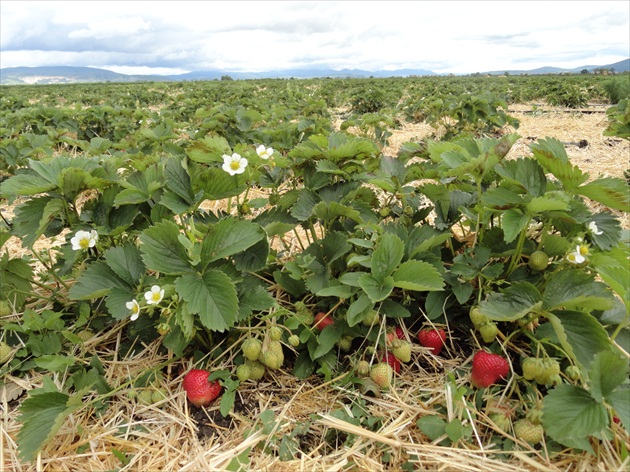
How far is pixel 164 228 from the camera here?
1562mm

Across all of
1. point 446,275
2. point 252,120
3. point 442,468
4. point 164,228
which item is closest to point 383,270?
point 446,275

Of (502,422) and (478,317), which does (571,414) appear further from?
(478,317)

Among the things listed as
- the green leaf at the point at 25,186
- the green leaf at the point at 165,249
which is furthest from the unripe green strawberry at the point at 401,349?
the green leaf at the point at 25,186

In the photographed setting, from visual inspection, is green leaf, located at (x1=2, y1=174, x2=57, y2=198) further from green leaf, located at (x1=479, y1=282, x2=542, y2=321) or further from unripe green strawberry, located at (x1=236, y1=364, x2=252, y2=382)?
green leaf, located at (x1=479, y1=282, x2=542, y2=321)

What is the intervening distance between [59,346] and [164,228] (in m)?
0.79

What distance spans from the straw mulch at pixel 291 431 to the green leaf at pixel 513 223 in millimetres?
564

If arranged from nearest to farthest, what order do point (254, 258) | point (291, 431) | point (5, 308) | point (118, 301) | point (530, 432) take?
point (530, 432)
point (291, 431)
point (118, 301)
point (254, 258)
point (5, 308)

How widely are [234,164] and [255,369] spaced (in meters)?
0.82

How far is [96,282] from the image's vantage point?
1.70 meters

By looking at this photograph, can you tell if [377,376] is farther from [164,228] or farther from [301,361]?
[164,228]

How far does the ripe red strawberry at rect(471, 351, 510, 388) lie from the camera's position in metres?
1.50

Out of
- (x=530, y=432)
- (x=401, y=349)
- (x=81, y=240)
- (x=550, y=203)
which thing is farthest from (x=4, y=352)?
(x=550, y=203)

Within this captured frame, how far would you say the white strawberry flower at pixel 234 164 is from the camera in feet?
5.60

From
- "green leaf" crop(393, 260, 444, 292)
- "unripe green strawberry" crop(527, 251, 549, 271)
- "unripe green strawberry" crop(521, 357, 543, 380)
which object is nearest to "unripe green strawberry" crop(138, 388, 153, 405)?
"green leaf" crop(393, 260, 444, 292)
